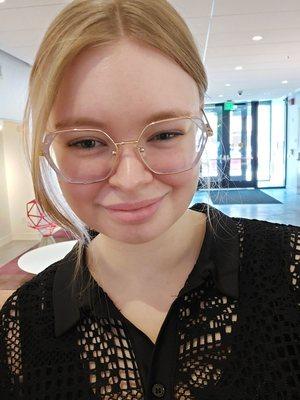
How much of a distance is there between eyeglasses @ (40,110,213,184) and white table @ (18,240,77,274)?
106 inches

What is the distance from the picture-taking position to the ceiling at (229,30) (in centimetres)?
404

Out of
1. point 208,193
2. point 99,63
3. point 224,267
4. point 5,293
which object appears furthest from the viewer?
point 5,293

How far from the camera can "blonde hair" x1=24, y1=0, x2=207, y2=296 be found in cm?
59

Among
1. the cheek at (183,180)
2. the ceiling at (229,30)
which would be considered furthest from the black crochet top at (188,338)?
the ceiling at (229,30)

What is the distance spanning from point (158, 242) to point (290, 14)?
15.1ft

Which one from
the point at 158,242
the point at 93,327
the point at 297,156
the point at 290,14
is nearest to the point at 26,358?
the point at 93,327

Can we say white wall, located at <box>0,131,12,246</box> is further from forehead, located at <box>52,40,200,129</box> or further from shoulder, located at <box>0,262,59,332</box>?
forehead, located at <box>52,40,200,129</box>

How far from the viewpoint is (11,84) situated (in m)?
5.99

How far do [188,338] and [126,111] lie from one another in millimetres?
426

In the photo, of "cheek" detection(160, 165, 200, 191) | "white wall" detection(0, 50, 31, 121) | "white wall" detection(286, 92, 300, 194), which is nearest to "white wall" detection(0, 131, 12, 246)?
"white wall" detection(0, 50, 31, 121)

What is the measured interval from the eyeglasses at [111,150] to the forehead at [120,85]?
0.03m

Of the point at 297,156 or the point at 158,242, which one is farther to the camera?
the point at 297,156

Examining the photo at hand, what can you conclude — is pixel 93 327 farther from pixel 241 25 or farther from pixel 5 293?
pixel 241 25

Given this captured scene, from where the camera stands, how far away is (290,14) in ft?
14.5
